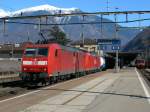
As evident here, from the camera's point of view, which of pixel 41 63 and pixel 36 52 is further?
pixel 36 52

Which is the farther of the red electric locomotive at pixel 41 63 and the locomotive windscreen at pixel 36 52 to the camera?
the locomotive windscreen at pixel 36 52

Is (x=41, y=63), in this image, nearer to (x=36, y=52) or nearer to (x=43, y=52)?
(x=43, y=52)

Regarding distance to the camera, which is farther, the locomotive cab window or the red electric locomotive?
the locomotive cab window

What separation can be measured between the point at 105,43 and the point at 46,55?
5449 centimetres

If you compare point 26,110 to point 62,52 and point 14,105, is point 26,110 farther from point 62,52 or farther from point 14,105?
point 62,52

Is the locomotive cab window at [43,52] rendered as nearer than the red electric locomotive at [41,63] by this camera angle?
No

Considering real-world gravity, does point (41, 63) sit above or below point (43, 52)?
below

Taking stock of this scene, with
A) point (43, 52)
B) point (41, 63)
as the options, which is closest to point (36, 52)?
point (43, 52)

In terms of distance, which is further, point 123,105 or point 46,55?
point 46,55

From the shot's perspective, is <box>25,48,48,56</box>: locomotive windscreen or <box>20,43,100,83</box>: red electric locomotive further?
<box>25,48,48,56</box>: locomotive windscreen

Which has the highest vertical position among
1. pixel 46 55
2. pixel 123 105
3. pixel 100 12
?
pixel 100 12

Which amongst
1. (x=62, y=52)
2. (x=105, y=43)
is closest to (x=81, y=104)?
(x=62, y=52)

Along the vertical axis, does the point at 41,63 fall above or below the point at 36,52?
below

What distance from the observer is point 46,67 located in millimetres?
32438
